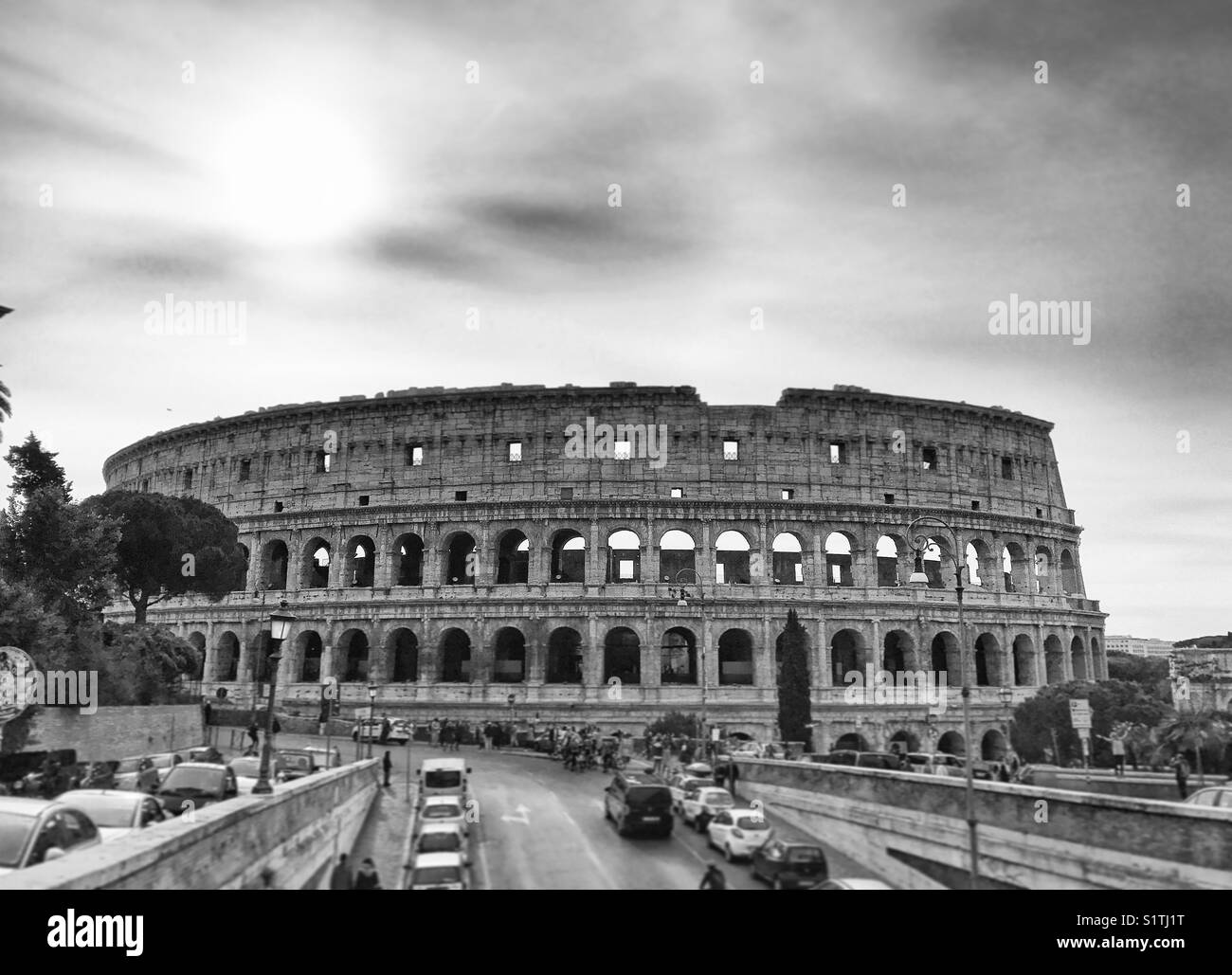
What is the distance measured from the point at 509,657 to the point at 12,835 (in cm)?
4442

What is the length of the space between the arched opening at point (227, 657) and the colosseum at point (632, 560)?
0.48 ft

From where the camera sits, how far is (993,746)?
52031mm

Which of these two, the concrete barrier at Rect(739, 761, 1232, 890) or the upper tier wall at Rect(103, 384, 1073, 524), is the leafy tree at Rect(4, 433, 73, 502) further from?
the concrete barrier at Rect(739, 761, 1232, 890)

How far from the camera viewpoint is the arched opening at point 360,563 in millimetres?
54594

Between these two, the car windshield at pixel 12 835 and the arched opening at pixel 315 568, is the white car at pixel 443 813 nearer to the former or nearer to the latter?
the car windshield at pixel 12 835

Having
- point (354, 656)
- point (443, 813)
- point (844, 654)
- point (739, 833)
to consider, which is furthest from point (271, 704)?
point (844, 654)

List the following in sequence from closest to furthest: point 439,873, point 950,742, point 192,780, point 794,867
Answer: point 439,873 < point 794,867 < point 192,780 < point 950,742

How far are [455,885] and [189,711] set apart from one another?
28480 mm

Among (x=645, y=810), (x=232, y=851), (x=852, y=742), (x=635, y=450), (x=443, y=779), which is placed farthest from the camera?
(x=635, y=450)

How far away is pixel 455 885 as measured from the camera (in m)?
13.8

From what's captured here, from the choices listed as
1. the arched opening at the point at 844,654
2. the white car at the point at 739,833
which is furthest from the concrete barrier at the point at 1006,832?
the arched opening at the point at 844,654

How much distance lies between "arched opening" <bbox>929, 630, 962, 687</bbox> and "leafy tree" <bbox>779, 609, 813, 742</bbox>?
50.0 feet

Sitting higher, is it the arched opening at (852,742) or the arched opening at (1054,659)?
the arched opening at (1054,659)

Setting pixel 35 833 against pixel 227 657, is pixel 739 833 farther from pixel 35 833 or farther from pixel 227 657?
pixel 227 657
